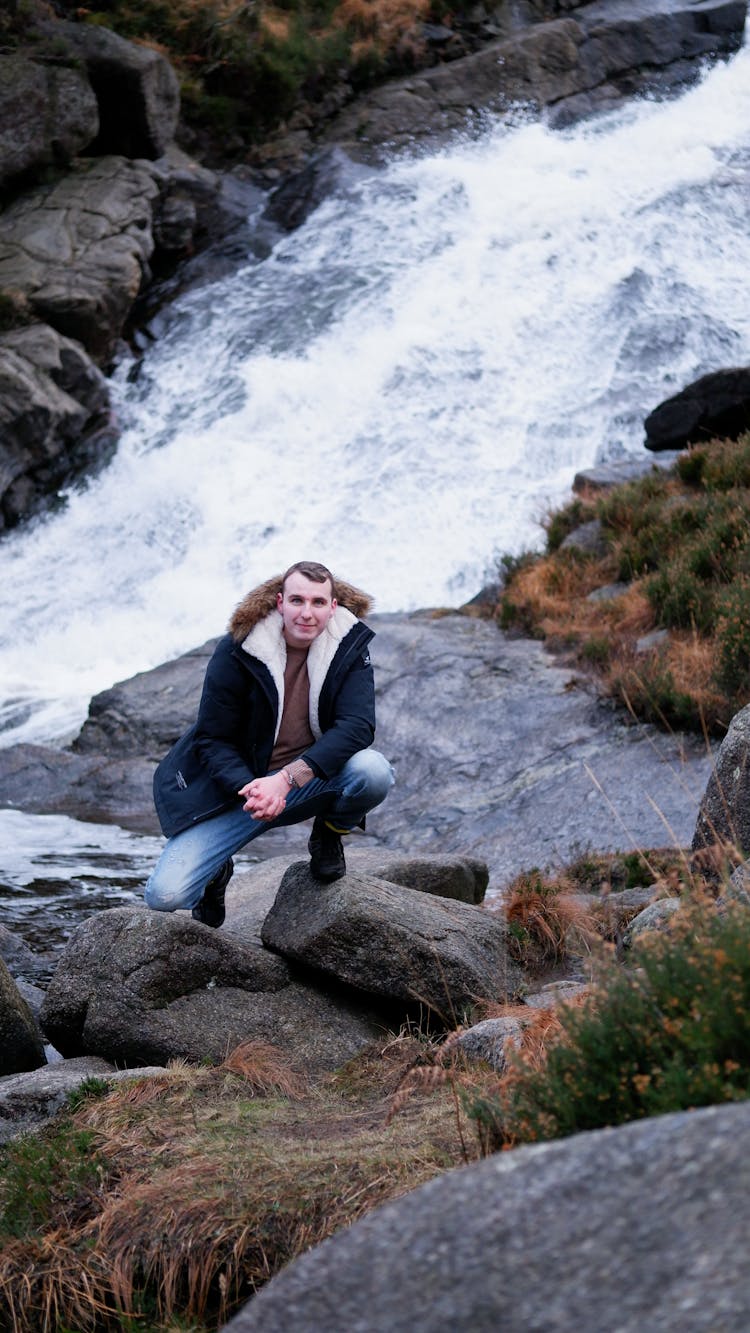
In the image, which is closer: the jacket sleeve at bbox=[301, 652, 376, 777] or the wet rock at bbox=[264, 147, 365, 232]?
the jacket sleeve at bbox=[301, 652, 376, 777]

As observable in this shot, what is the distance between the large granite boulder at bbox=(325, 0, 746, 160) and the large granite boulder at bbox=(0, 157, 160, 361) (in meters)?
5.47

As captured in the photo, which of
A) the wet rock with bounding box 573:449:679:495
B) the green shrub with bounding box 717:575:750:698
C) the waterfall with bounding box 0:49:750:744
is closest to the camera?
the green shrub with bounding box 717:575:750:698

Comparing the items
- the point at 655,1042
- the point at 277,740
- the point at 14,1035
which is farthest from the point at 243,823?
the point at 655,1042

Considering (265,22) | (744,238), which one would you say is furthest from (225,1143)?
(265,22)

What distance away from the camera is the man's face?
5.02 meters

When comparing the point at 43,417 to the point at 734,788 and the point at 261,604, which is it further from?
the point at 734,788

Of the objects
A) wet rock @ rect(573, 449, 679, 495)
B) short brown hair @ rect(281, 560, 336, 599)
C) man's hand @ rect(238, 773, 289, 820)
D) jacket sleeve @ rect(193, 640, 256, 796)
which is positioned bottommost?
wet rock @ rect(573, 449, 679, 495)

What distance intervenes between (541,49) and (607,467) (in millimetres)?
13873

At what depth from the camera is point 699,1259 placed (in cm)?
182

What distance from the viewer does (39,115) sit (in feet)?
61.1

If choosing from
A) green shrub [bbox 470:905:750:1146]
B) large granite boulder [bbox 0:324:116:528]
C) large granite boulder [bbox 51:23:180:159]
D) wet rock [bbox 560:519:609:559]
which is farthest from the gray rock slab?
large granite boulder [bbox 51:23:180:159]

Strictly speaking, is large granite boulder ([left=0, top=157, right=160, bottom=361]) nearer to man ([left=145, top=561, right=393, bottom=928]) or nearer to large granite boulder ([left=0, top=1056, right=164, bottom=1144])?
man ([left=145, top=561, right=393, bottom=928])

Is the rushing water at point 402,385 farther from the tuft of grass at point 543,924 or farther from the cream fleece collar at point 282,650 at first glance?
the cream fleece collar at point 282,650

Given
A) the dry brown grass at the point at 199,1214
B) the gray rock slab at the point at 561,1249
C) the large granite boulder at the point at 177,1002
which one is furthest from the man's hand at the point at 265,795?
the gray rock slab at the point at 561,1249
